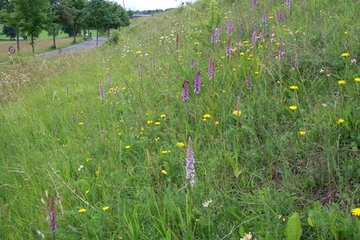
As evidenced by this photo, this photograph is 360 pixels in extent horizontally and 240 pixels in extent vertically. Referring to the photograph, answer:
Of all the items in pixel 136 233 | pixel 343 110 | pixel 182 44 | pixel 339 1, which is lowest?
pixel 136 233

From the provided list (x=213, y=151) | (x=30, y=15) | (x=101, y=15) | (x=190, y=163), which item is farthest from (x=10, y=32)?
(x=190, y=163)

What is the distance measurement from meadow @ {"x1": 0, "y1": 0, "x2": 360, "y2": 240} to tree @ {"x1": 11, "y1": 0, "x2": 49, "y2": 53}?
33.2 meters

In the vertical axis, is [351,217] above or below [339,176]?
below

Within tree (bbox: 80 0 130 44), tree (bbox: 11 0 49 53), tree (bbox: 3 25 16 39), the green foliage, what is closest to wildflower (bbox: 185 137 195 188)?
the green foliage

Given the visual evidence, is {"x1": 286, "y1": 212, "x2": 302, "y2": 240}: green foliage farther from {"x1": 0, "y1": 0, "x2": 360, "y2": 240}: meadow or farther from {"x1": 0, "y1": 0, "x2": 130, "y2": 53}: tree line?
{"x1": 0, "y1": 0, "x2": 130, "y2": 53}: tree line

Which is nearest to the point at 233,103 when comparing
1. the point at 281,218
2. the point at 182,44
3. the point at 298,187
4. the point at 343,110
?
the point at 343,110

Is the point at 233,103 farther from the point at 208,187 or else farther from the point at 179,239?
→ the point at 179,239

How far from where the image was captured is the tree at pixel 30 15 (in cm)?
3344

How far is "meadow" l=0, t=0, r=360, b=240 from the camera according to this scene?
180 cm

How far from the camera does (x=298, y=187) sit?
1.93 m

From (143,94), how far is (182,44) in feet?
5.81

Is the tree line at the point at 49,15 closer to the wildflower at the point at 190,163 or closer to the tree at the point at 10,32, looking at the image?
the wildflower at the point at 190,163

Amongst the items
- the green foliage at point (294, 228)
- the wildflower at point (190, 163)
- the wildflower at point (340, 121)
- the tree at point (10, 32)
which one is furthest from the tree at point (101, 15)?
the tree at point (10, 32)

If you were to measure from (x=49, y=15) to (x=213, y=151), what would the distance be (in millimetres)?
41786
